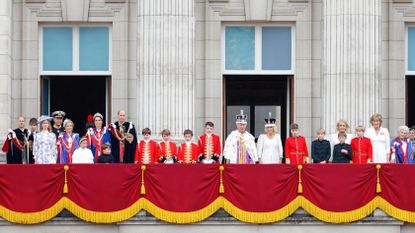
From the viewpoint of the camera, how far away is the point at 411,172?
139 feet

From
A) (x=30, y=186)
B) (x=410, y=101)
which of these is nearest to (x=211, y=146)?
(x=30, y=186)

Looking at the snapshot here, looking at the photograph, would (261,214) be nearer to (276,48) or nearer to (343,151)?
(343,151)

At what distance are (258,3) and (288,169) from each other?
10.1 meters

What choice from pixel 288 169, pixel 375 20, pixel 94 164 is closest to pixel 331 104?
pixel 375 20

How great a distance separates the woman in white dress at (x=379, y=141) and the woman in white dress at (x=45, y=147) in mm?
9376

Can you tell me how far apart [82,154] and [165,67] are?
20.3 feet

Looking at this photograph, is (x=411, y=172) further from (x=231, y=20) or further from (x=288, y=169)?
(x=231, y=20)

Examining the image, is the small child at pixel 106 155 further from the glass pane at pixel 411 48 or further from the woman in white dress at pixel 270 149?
the glass pane at pixel 411 48

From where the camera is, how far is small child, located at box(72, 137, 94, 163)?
43.3m

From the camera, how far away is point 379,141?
44312 mm

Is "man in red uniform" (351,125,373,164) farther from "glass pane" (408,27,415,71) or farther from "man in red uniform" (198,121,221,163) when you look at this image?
"glass pane" (408,27,415,71)

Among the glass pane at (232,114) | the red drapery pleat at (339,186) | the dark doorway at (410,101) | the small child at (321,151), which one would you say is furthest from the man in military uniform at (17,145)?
the dark doorway at (410,101)

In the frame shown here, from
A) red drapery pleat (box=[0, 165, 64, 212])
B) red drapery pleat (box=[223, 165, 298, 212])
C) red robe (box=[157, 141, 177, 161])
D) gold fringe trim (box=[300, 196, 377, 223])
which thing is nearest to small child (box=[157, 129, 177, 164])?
red robe (box=[157, 141, 177, 161])

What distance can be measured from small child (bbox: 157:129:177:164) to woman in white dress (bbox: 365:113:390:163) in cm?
586
